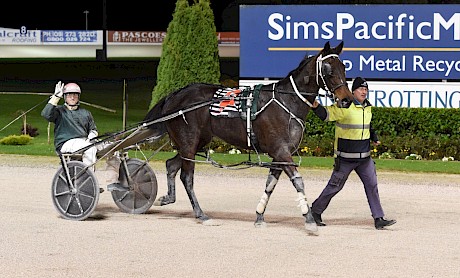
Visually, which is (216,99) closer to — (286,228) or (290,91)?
(290,91)

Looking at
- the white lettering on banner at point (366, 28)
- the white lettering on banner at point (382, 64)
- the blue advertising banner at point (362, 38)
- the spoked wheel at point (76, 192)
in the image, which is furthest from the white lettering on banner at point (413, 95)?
the spoked wheel at point (76, 192)

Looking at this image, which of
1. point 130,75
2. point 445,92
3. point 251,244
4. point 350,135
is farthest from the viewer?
point 130,75

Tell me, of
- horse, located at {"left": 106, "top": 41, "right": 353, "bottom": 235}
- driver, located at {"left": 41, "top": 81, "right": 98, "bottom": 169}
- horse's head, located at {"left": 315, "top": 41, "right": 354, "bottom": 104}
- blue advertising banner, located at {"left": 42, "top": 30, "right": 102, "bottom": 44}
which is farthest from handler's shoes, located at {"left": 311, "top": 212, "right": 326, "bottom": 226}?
blue advertising banner, located at {"left": 42, "top": 30, "right": 102, "bottom": 44}

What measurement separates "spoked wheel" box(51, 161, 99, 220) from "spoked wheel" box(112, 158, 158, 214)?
1.79ft

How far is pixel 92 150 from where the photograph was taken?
10.1 m

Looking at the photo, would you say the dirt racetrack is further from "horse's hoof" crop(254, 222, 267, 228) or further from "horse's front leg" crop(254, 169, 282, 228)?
"horse's front leg" crop(254, 169, 282, 228)

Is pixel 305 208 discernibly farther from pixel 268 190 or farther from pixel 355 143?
pixel 355 143

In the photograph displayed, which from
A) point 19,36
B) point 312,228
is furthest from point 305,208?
point 19,36

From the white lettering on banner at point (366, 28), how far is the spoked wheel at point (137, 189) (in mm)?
7066

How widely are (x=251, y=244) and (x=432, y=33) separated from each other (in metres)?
8.73

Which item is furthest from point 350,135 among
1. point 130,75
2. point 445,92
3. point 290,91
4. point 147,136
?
point 130,75

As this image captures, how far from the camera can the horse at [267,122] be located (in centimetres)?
908

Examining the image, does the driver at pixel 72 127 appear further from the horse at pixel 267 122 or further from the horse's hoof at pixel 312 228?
the horse's hoof at pixel 312 228

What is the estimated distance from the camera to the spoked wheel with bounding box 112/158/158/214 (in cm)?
1029
